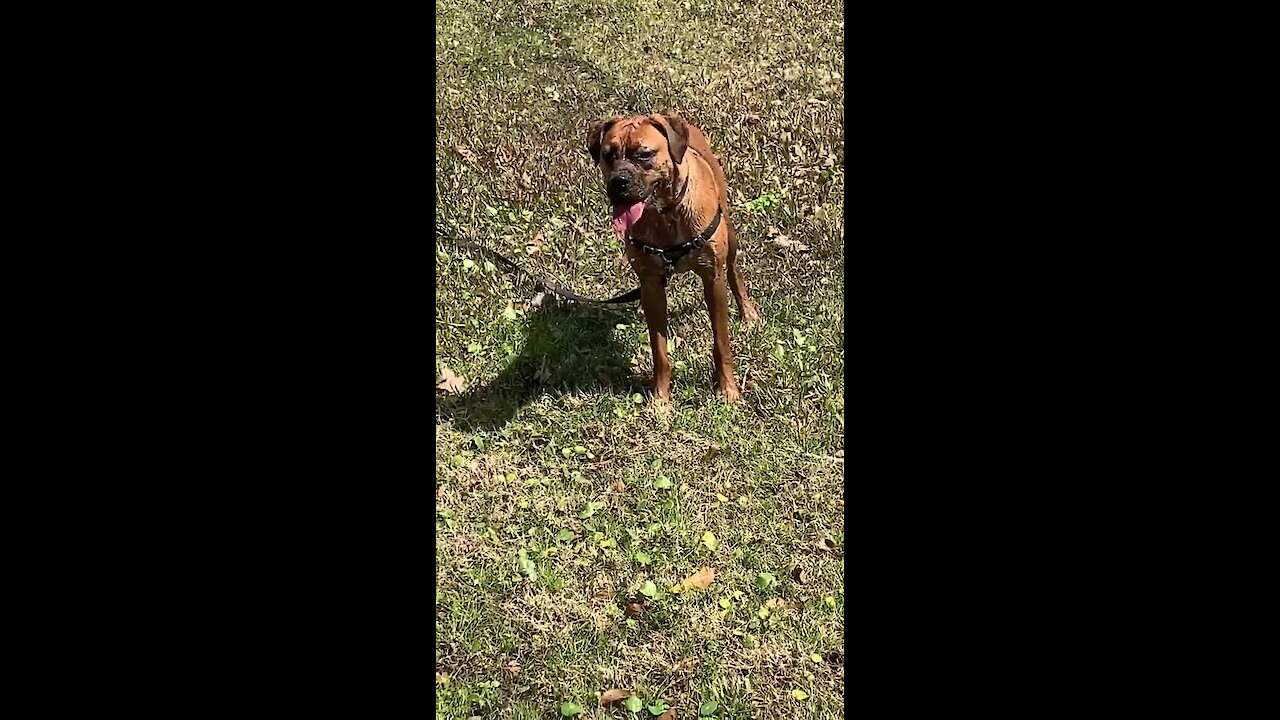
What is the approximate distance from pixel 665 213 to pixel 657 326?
668 mm

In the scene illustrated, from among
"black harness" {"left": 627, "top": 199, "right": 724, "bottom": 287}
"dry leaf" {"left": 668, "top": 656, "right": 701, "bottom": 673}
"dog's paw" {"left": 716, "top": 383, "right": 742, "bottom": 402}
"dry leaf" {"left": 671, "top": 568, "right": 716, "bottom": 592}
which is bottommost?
"dry leaf" {"left": 668, "top": 656, "right": 701, "bottom": 673}

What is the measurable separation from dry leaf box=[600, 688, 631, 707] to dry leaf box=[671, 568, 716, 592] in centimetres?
54

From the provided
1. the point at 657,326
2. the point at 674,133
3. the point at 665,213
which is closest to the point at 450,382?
the point at 657,326

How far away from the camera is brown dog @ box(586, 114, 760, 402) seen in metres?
4.33

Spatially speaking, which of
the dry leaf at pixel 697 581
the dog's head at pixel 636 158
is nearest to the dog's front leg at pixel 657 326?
the dog's head at pixel 636 158

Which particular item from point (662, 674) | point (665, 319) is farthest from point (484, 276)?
point (662, 674)

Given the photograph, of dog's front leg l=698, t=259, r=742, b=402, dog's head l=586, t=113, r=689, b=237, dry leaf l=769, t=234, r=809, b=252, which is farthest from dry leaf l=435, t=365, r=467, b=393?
dry leaf l=769, t=234, r=809, b=252

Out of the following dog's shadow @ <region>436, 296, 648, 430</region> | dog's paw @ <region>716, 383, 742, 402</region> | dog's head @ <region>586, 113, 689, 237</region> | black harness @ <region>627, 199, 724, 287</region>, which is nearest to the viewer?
dog's head @ <region>586, 113, 689, 237</region>

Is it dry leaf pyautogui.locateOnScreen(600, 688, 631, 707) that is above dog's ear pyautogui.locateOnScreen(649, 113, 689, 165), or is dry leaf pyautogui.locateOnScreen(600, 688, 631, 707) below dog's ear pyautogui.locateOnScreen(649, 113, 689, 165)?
below

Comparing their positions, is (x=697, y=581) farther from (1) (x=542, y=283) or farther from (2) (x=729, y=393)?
(1) (x=542, y=283)

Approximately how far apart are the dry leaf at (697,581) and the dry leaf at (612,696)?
0.54 m

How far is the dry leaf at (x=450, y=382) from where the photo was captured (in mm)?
5613

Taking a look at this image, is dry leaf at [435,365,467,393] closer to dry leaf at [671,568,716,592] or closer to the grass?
the grass

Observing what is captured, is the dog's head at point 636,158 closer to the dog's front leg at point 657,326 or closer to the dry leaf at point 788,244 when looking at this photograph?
the dog's front leg at point 657,326
